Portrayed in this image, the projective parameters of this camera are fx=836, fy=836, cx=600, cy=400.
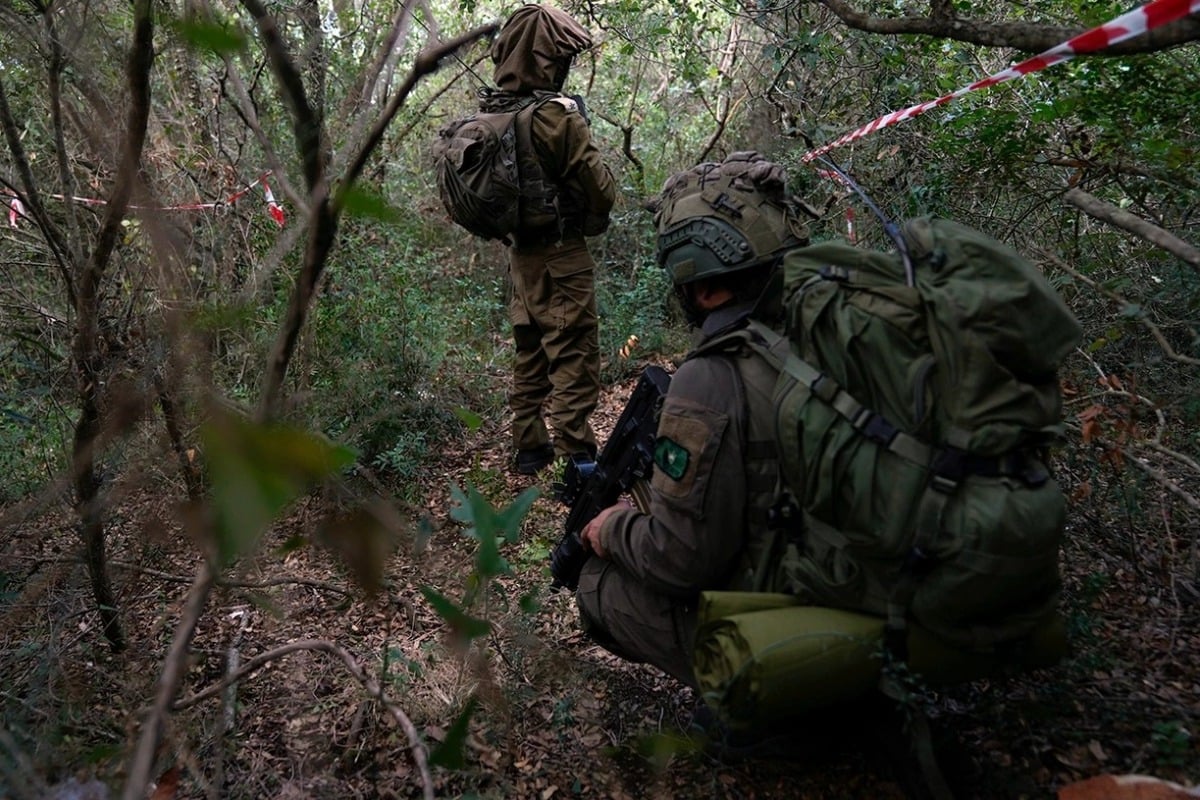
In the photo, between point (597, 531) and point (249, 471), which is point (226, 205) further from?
point (249, 471)

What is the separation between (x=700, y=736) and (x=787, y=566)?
56 cm

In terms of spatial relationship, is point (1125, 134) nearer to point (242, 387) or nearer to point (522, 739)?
point (522, 739)

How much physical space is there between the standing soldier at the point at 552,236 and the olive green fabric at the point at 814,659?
278 centimetres

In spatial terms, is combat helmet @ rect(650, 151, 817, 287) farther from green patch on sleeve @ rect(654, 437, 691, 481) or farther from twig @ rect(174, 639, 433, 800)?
twig @ rect(174, 639, 433, 800)

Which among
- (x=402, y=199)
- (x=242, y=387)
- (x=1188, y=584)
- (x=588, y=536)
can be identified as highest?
(x=402, y=199)

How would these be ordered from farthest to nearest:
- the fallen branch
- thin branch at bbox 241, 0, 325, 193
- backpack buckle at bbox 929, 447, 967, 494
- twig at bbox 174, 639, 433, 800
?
1. the fallen branch
2. backpack buckle at bbox 929, 447, 967, 494
3. twig at bbox 174, 639, 433, 800
4. thin branch at bbox 241, 0, 325, 193

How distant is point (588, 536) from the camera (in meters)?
2.56

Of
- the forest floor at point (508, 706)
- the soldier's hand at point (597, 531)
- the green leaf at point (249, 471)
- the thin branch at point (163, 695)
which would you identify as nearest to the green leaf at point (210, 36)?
the green leaf at point (249, 471)

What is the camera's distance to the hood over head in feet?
13.6

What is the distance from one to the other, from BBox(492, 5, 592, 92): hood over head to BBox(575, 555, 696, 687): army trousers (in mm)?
2689

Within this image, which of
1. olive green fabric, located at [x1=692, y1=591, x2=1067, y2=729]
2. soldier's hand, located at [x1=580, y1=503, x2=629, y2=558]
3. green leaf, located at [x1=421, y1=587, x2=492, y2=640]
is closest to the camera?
green leaf, located at [x1=421, y1=587, x2=492, y2=640]

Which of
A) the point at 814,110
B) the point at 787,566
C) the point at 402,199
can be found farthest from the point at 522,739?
the point at 402,199

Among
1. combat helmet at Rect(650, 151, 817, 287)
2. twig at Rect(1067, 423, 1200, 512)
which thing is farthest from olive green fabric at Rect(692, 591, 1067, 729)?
combat helmet at Rect(650, 151, 817, 287)

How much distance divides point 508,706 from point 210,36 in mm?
1989
